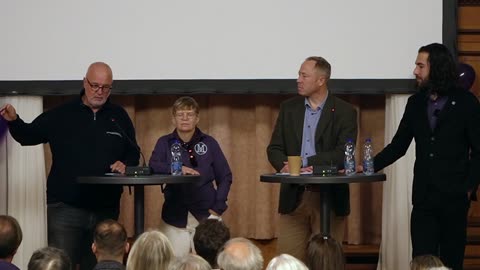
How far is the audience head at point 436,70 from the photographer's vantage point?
5.01 meters

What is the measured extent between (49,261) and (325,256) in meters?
1.08

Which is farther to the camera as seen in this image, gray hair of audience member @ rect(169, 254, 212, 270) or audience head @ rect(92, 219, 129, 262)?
audience head @ rect(92, 219, 129, 262)

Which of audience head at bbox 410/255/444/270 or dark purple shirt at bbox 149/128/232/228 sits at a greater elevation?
dark purple shirt at bbox 149/128/232/228

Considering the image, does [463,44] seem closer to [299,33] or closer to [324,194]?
[299,33]

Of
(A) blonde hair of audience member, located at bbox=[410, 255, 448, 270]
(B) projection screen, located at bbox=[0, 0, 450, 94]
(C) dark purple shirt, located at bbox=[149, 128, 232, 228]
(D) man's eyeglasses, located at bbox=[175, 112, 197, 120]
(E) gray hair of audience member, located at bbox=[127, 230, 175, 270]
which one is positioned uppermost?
(B) projection screen, located at bbox=[0, 0, 450, 94]

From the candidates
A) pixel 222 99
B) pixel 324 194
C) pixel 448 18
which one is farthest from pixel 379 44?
pixel 324 194

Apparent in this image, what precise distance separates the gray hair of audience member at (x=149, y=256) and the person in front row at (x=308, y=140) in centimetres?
185

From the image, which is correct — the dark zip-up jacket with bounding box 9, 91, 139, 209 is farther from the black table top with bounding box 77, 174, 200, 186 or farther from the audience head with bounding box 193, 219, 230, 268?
the audience head with bounding box 193, 219, 230, 268

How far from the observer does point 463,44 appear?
671 centimetres

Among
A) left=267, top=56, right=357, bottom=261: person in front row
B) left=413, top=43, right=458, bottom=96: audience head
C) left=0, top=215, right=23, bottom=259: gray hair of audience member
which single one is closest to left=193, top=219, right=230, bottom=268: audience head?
left=0, top=215, right=23, bottom=259: gray hair of audience member

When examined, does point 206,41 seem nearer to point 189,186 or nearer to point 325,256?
point 189,186

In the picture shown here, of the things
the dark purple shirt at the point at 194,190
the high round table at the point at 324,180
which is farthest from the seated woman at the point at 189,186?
the high round table at the point at 324,180

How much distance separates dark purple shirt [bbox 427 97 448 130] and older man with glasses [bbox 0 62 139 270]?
164cm

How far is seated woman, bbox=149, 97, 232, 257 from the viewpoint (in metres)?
5.59
